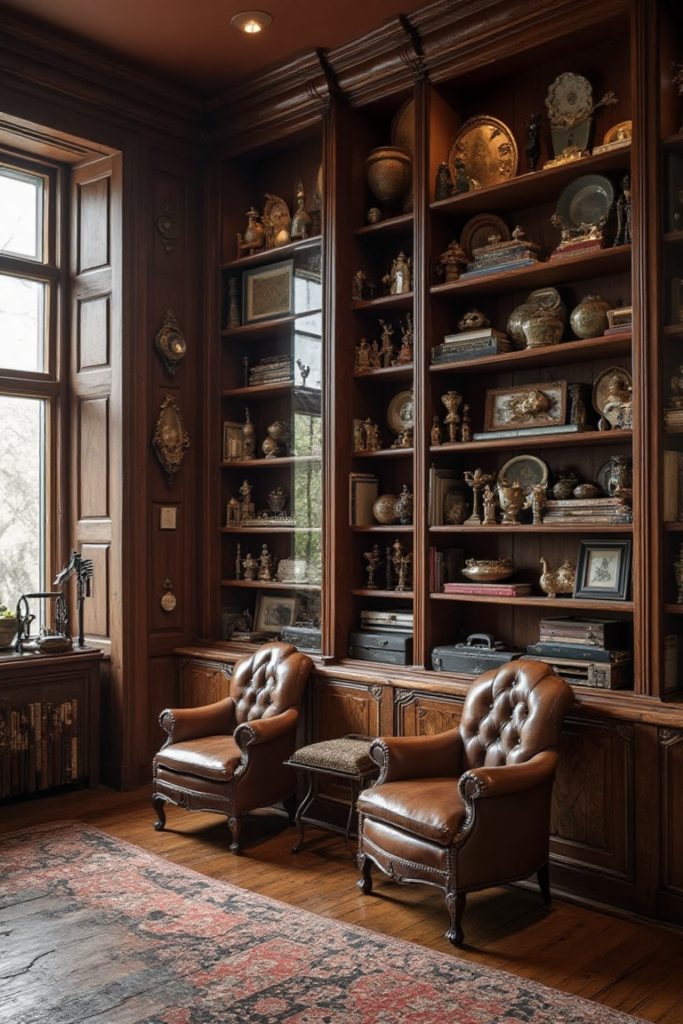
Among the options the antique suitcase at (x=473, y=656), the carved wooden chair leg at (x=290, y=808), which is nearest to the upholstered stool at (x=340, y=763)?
the carved wooden chair leg at (x=290, y=808)

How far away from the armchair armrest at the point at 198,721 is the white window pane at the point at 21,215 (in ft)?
9.13

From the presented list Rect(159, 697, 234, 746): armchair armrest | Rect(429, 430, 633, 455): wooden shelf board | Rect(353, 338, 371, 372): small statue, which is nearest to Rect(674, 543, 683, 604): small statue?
Rect(429, 430, 633, 455): wooden shelf board

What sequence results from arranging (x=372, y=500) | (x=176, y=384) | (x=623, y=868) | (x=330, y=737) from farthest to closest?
(x=176, y=384)
(x=372, y=500)
(x=330, y=737)
(x=623, y=868)

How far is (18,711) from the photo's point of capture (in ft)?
15.9

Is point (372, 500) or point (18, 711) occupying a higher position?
point (372, 500)

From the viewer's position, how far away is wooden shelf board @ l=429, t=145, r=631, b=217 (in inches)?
158

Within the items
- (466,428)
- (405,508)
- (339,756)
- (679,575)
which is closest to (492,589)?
(405,508)

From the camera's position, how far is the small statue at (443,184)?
4.58 metres

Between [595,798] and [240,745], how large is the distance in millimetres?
1560

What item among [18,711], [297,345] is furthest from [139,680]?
[297,345]

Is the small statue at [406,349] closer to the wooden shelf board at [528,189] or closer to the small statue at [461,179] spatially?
the wooden shelf board at [528,189]

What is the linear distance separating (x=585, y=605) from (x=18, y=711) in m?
2.90

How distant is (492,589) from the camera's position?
14.2ft

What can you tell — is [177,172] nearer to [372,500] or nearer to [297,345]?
[297,345]
